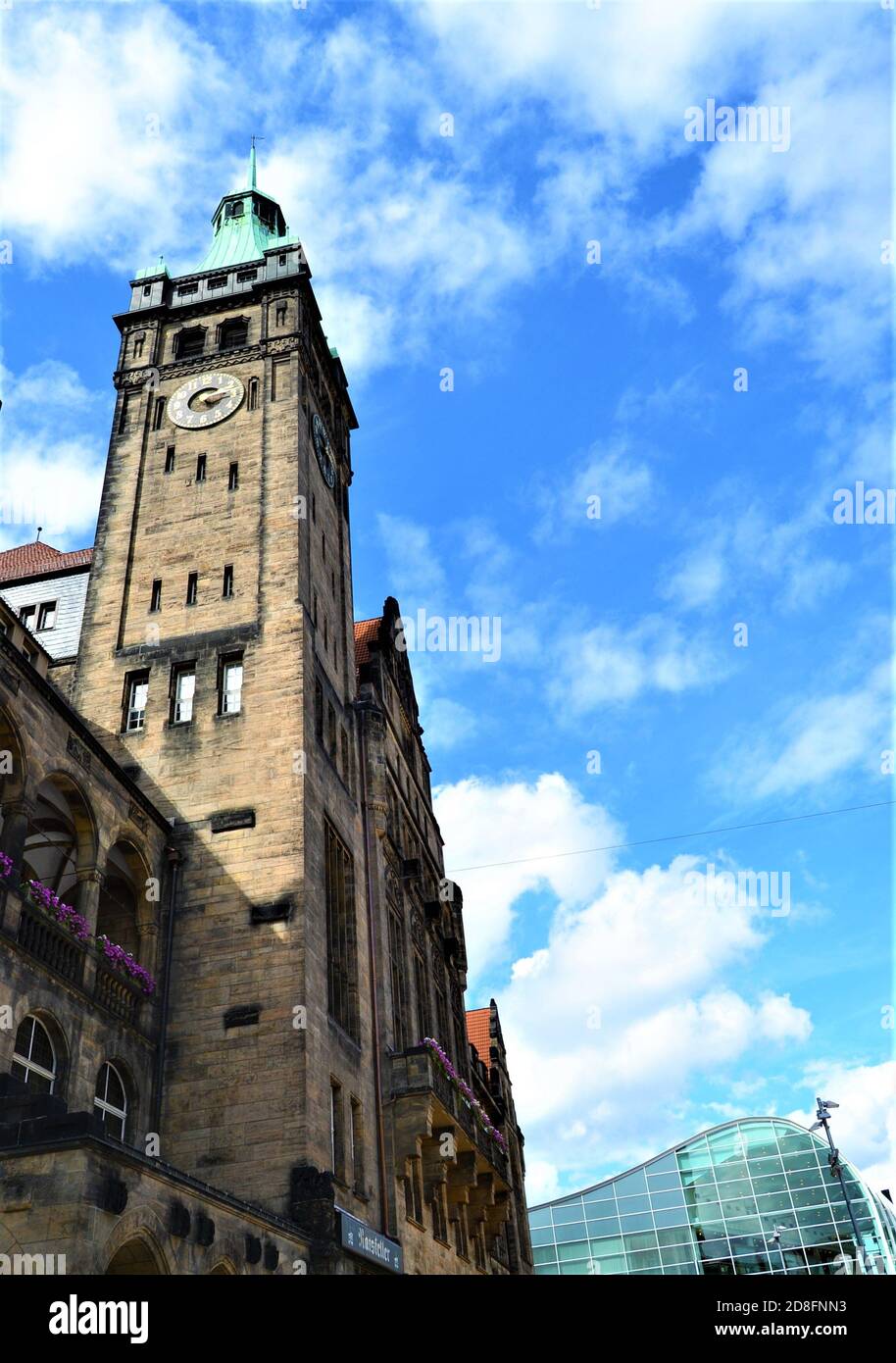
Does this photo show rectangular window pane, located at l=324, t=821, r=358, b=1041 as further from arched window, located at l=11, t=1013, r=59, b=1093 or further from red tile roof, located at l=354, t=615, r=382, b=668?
red tile roof, located at l=354, t=615, r=382, b=668

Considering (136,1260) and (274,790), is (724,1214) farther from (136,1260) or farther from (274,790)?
(136,1260)

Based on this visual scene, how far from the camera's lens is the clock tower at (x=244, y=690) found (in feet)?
82.4

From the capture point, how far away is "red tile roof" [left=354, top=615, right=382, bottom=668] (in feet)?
141

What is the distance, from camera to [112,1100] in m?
23.5

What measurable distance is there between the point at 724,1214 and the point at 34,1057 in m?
63.1

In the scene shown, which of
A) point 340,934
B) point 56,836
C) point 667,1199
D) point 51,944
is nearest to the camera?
point 51,944

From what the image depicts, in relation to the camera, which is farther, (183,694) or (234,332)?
(234,332)

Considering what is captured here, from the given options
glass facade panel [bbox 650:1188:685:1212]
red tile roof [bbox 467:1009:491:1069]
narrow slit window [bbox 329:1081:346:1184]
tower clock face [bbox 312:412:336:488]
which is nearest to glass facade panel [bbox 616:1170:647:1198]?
glass facade panel [bbox 650:1188:685:1212]

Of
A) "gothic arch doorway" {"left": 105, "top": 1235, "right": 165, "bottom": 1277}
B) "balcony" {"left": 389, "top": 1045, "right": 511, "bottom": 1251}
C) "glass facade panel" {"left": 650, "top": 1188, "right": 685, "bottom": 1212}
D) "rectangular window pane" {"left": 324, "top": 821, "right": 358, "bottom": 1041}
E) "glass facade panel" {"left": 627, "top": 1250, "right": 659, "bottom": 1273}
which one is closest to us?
"gothic arch doorway" {"left": 105, "top": 1235, "right": 165, "bottom": 1277}

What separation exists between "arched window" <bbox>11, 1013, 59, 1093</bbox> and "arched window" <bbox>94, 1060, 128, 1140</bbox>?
1953mm

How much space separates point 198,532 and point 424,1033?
18.2 meters

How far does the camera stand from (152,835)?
27.5m

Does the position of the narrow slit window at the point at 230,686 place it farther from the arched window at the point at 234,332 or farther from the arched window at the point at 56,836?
the arched window at the point at 234,332

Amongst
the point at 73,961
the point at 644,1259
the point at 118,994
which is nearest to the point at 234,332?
the point at 118,994
